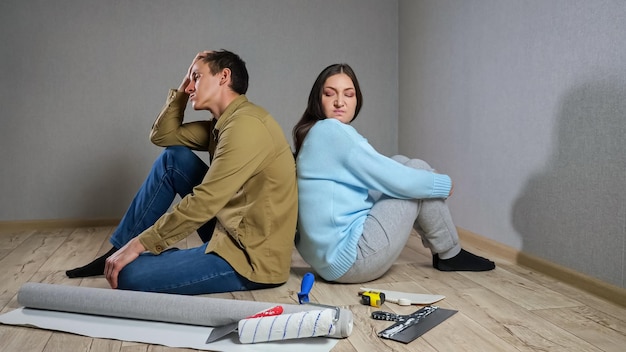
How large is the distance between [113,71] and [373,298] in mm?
2592

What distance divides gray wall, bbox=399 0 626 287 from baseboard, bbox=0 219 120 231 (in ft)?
7.07

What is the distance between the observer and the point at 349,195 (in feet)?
7.54

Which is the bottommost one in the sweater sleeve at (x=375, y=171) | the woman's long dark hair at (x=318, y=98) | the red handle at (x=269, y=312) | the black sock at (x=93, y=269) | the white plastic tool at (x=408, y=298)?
the white plastic tool at (x=408, y=298)

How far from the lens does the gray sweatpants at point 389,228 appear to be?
2.29 metres

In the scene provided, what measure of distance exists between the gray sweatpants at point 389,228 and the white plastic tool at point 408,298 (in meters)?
0.11

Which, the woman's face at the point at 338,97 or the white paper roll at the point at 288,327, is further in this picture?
the woman's face at the point at 338,97

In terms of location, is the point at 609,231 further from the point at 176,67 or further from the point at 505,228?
the point at 176,67

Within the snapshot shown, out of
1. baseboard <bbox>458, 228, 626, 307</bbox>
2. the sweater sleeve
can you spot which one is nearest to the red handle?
the sweater sleeve

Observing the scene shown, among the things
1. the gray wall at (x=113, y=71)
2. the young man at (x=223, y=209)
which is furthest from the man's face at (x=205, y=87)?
the gray wall at (x=113, y=71)

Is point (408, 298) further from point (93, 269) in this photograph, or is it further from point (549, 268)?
point (93, 269)

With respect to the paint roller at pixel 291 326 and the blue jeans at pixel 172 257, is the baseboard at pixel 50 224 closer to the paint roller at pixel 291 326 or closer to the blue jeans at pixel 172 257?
the blue jeans at pixel 172 257

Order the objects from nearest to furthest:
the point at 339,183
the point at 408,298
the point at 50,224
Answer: the point at 408,298
the point at 339,183
the point at 50,224

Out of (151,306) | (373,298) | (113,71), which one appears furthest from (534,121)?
(113,71)

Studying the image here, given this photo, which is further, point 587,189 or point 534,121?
point 534,121
